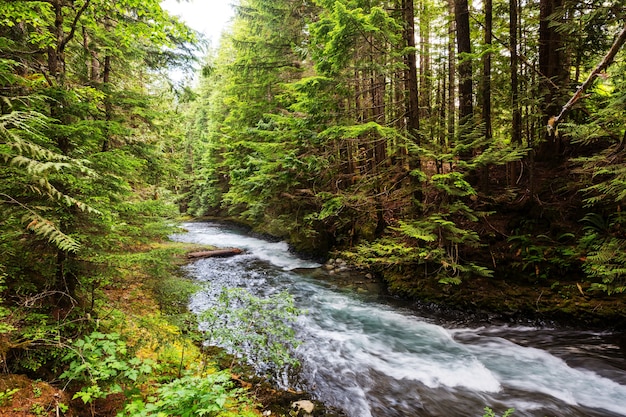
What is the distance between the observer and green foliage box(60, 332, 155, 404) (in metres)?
2.94

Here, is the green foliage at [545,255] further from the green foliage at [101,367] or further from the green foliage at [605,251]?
the green foliage at [101,367]

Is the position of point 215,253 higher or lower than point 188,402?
lower

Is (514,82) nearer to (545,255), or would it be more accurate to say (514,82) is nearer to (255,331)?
(545,255)

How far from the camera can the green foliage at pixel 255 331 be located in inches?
178

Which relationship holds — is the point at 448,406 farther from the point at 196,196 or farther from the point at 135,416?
the point at 196,196

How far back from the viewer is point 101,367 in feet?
9.84

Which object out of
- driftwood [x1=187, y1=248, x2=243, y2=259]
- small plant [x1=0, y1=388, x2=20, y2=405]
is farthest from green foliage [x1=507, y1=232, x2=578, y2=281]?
driftwood [x1=187, y1=248, x2=243, y2=259]

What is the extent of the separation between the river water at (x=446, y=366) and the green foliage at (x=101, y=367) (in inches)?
103

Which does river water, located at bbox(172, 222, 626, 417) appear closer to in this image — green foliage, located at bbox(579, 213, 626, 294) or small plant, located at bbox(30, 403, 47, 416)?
green foliage, located at bbox(579, 213, 626, 294)

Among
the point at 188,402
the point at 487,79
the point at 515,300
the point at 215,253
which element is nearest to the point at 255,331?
the point at 188,402

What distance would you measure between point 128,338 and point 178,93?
22.4ft

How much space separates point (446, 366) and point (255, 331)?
11.9 feet

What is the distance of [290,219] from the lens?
13695mm

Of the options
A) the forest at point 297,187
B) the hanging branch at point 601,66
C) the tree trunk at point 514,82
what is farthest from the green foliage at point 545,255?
the hanging branch at point 601,66
